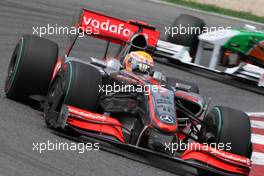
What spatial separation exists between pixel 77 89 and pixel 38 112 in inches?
47.4

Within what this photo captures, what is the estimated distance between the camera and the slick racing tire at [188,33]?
591 inches

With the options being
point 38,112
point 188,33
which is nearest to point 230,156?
point 38,112

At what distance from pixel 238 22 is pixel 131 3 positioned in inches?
125

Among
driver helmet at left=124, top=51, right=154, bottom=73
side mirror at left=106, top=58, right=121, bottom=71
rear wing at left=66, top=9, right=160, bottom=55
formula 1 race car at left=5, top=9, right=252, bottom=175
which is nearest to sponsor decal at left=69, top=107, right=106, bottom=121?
formula 1 race car at left=5, top=9, right=252, bottom=175

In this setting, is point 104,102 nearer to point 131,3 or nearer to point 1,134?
point 1,134

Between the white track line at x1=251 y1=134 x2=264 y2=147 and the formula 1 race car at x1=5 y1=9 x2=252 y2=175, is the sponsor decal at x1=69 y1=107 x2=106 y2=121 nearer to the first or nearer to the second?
the formula 1 race car at x1=5 y1=9 x2=252 y2=175

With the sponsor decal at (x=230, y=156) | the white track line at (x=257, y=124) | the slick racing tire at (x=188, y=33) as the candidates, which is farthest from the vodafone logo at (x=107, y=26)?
the slick racing tire at (x=188, y=33)

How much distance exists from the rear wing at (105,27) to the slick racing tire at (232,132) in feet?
6.80

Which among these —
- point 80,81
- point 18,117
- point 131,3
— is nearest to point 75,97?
point 80,81

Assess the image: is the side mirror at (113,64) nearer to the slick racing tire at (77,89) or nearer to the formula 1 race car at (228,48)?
the slick racing tire at (77,89)

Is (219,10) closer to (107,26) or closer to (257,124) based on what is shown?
(257,124)

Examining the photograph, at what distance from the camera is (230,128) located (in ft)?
27.9

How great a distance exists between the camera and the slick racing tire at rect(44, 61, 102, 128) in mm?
8477

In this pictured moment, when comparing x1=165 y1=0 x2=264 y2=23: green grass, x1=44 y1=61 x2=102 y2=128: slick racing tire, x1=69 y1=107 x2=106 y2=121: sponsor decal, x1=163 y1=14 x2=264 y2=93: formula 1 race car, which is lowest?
x1=165 y1=0 x2=264 y2=23: green grass
